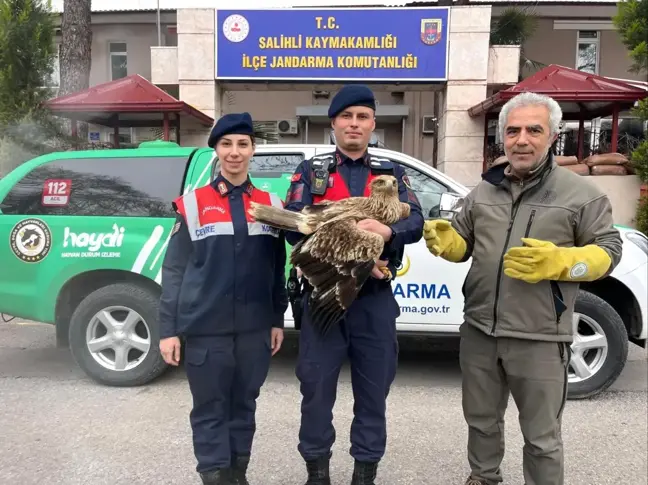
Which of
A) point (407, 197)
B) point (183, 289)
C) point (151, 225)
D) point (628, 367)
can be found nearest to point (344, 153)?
point (407, 197)

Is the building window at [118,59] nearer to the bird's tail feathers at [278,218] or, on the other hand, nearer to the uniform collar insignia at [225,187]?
the uniform collar insignia at [225,187]

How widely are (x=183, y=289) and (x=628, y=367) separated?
4.58 meters

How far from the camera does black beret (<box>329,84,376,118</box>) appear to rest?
2.50 meters

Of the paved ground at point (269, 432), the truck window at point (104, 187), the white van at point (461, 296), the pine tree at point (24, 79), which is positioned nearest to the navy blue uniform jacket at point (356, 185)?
the paved ground at point (269, 432)

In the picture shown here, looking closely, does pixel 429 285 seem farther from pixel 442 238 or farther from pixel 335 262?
pixel 335 262

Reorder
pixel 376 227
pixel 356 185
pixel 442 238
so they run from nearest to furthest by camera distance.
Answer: pixel 376 227
pixel 442 238
pixel 356 185

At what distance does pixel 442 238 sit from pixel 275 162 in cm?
238

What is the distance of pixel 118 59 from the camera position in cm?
1638

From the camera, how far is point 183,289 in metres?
2.58

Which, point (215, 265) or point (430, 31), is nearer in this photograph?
point (215, 265)

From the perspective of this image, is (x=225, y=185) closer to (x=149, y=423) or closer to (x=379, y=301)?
(x=379, y=301)

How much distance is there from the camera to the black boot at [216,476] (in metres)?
2.60

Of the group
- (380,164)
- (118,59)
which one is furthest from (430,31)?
(118,59)

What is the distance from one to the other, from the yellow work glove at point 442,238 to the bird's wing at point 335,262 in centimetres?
37
